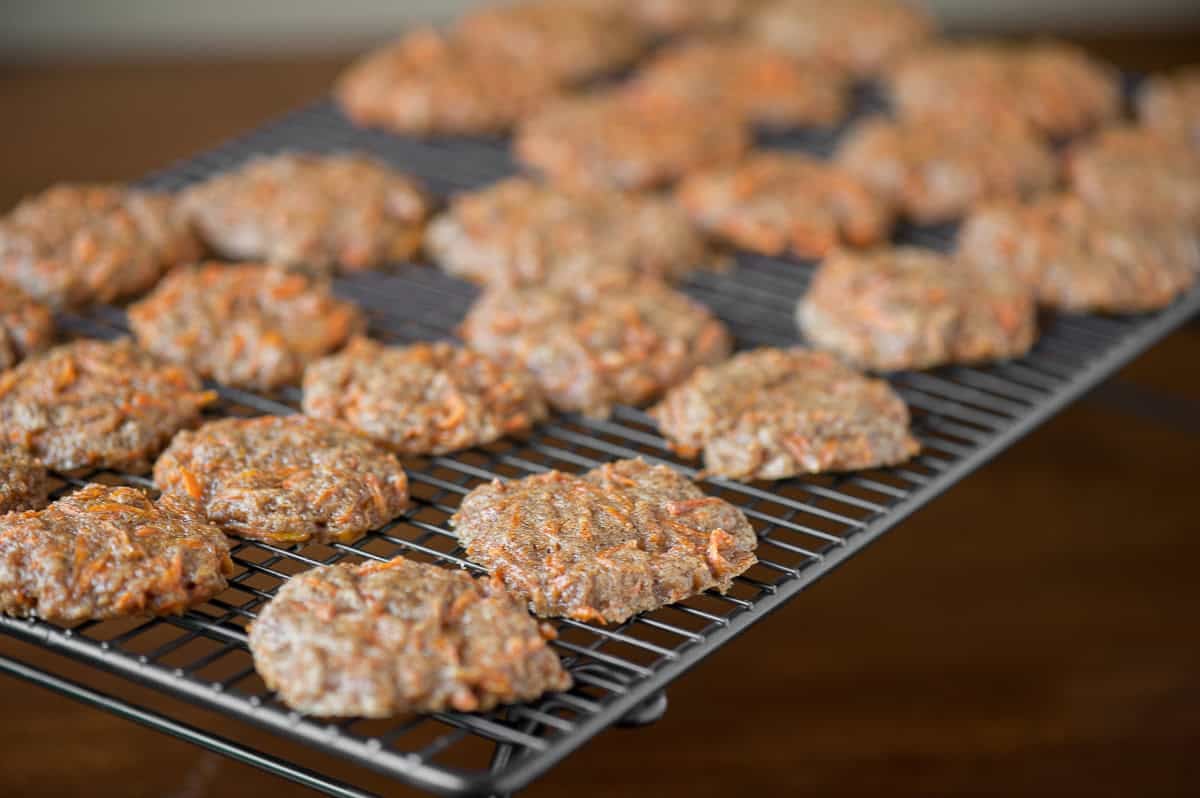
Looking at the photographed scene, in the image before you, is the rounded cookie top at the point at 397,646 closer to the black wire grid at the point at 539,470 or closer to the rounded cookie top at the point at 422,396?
the black wire grid at the point at 539,470

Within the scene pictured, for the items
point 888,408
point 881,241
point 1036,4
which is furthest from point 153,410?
point 1036,4

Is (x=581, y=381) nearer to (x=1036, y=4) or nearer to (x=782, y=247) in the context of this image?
(x=782, y=247)

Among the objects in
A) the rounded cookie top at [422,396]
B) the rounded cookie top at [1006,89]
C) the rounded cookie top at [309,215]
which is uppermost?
the rounded cookie top at [1006,89]

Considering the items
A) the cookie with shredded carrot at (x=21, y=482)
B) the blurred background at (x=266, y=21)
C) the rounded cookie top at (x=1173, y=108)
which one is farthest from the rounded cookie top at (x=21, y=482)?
the blurred background at (x=266, y=21)

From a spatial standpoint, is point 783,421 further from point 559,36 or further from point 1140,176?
point 559,36

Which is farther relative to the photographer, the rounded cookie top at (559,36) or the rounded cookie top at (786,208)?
the rounded cookie top at (559,36)
